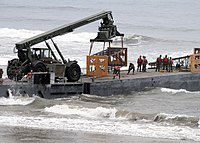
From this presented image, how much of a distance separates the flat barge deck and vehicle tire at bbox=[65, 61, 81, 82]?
0.32 meters

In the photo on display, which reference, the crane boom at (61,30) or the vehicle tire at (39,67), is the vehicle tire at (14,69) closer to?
the crane boom at (61,30)

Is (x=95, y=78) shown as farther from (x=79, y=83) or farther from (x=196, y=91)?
(x=196, y=91)

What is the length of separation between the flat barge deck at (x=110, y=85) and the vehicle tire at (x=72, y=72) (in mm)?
322

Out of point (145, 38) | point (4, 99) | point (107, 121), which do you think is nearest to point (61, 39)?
point (145, 38)

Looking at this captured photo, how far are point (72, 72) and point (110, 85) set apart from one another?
199cm

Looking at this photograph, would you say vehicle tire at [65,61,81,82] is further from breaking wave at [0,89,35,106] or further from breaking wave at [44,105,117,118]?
breaking wave at [44,105,117,118]

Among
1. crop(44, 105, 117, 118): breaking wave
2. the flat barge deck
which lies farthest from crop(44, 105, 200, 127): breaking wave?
the flat barge deck

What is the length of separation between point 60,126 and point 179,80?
593 inches

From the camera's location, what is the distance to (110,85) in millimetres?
29609

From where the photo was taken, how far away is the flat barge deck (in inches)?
1053

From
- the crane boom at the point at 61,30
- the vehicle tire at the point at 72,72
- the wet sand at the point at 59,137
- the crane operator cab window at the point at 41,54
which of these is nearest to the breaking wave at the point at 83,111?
the vehicle tire at the point at 72,72

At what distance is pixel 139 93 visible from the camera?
3098 cm

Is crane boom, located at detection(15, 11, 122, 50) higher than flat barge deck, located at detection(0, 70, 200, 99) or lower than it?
higher

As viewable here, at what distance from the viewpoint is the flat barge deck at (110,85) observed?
87.8 ft
